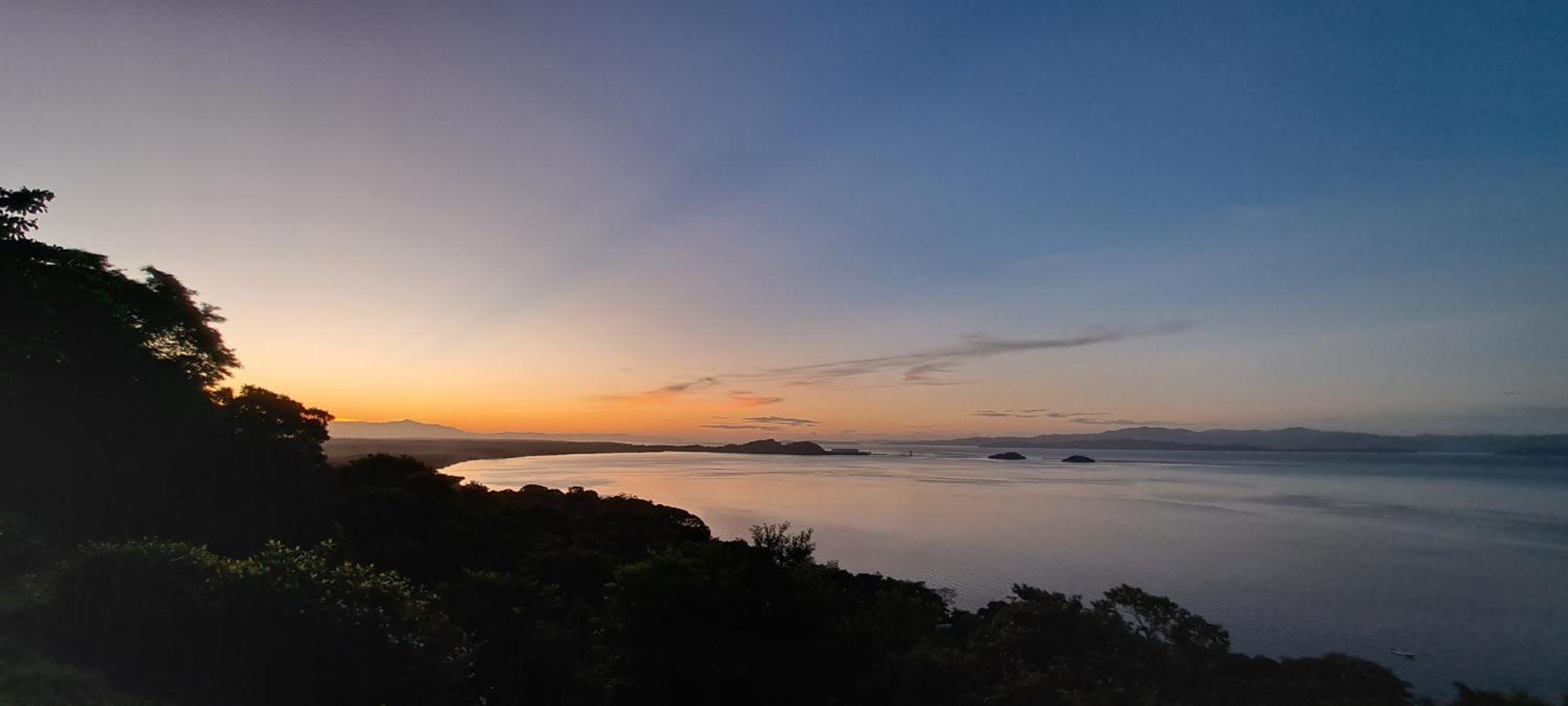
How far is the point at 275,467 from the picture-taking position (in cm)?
2195

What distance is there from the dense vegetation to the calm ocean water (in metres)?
8.44

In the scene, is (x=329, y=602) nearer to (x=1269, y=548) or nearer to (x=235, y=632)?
(x=235, y=632)

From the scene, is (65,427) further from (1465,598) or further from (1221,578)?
(1465,598)

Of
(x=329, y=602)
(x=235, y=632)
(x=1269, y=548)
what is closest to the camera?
(x=235, y=632)

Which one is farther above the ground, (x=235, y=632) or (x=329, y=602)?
(x=329, y=602)

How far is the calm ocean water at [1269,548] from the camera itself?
23.3 m

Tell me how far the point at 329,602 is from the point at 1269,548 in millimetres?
47369

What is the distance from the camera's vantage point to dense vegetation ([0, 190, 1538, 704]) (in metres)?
8.70

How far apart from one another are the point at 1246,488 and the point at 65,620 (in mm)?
98780

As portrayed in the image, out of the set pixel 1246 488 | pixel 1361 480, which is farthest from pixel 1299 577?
pixel 1361 480

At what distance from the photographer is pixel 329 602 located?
958cm

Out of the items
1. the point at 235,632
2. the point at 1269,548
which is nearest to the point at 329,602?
the point at 235,632

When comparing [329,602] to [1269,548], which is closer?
[329,602]

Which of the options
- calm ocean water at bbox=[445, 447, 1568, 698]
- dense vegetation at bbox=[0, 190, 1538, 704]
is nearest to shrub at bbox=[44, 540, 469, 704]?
dense vegetation at bbox=[0, 190, 1538, 704]
